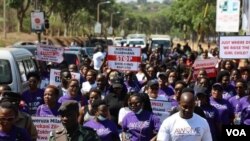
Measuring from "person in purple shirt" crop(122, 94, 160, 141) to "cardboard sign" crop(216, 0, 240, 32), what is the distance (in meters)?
9.30

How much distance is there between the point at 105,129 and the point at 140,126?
0.71 m

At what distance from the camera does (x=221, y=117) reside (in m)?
8.88

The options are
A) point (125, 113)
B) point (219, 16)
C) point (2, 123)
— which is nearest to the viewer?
point (2, 123)

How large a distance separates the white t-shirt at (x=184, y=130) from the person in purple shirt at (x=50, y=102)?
2136 millimetres

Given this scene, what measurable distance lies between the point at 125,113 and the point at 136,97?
743mm

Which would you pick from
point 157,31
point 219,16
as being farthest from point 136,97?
point 157,31

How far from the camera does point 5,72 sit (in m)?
11.0

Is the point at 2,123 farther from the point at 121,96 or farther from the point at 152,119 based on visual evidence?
the point at 121,96

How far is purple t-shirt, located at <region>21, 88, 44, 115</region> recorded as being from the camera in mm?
9156

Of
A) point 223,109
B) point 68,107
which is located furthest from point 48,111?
point 223,109

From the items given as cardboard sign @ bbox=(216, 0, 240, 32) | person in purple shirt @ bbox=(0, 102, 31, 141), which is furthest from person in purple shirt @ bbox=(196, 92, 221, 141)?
cardboard sign @ bbox=(216, 0, 240, 32)

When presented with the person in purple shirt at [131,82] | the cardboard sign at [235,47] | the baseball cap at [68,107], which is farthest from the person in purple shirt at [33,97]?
the cardboard sign at [235,47]

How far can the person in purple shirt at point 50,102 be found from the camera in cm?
771

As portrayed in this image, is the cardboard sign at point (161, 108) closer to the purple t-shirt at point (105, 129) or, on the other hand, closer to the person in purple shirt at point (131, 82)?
the purple t-shirt at point (105, 129)
